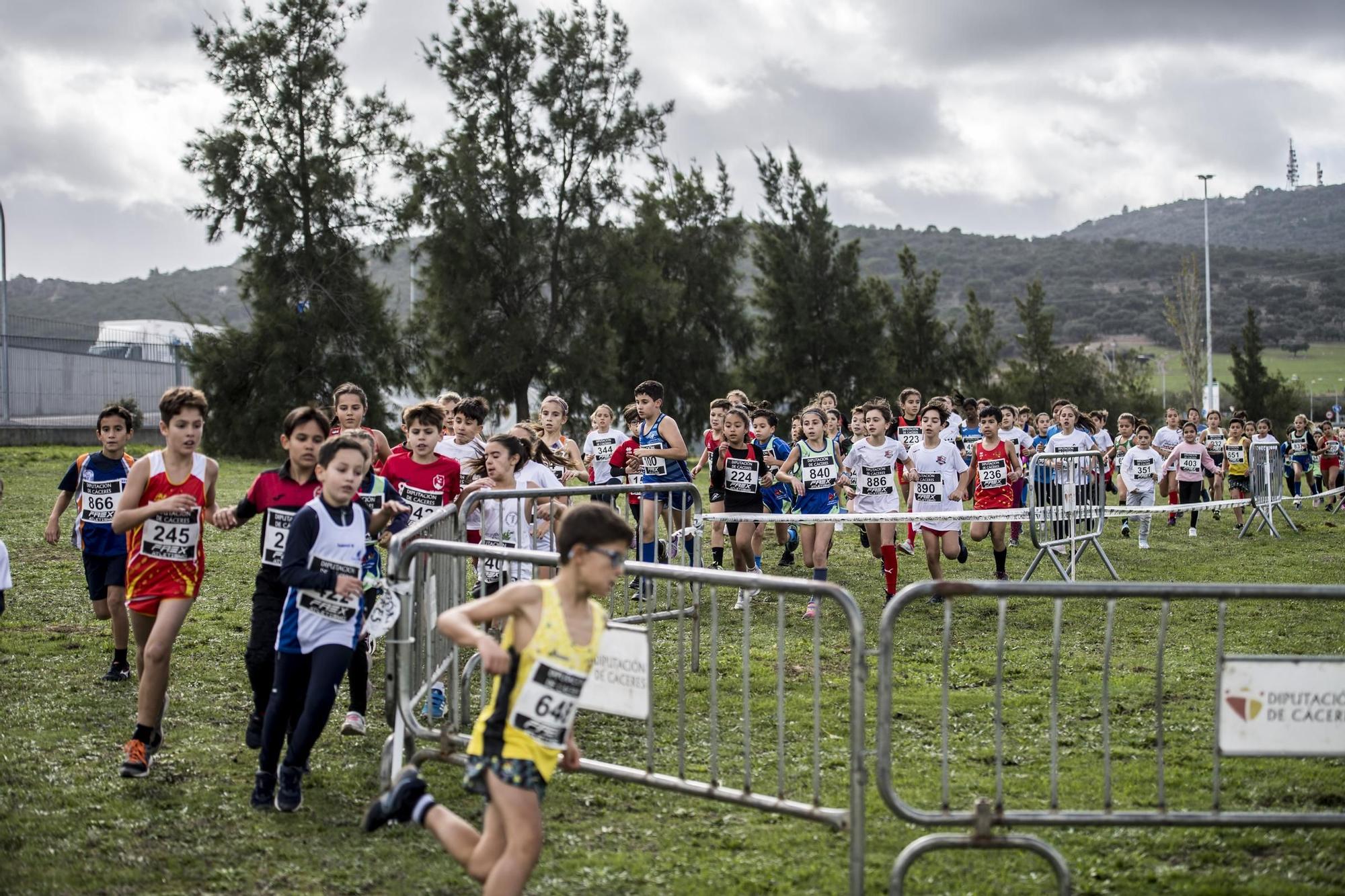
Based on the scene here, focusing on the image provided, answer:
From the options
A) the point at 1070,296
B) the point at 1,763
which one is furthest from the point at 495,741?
the point at 1070,296

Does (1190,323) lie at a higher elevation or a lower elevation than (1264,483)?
higher

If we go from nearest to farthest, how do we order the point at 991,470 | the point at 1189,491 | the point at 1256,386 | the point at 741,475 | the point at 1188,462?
the point at 741,475
the point at 991,470
the point at 1188,462
the point at 1189,491
the point at 1256,386

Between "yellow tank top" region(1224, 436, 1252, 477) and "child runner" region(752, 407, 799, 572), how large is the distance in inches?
411

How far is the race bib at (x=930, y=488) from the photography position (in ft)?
40.5

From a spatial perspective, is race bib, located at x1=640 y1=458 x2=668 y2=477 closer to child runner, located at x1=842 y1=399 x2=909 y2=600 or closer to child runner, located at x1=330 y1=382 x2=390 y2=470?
child runner, located at x1=842 y1=399 x2=909 y2=600

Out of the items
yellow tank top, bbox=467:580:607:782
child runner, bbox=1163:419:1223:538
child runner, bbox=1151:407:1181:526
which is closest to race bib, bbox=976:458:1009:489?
child runner, bbox=1163:419:1223:538

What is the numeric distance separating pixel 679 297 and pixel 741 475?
34.3m

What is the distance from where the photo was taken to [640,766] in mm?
6336

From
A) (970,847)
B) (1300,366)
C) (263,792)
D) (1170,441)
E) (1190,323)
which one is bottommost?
(263,792)

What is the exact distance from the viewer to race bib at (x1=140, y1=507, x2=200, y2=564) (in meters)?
6.48

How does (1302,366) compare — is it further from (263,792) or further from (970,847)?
(263,792)

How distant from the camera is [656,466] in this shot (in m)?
13.1

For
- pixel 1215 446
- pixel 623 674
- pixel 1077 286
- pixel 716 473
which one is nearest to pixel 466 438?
pixel 716 473

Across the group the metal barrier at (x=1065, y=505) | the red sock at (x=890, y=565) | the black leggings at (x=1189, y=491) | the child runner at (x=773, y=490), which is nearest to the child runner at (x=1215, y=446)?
the black leggings at (x=1189, y=491)
